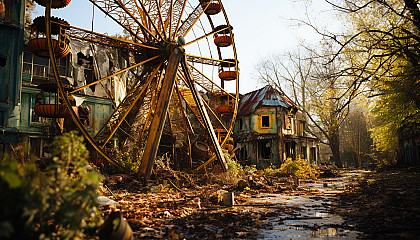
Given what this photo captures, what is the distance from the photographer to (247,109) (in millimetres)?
30156

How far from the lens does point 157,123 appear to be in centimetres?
1045

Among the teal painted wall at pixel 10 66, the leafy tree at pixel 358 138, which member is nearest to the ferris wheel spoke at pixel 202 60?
the teal painted wall at pixel 10 66

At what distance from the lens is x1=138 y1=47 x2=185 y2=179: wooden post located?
10.1 meters

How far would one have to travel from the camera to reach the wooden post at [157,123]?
10.1 m

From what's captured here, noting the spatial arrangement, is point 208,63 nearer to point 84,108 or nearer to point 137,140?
point 137,140

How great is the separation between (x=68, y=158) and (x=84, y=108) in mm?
16565

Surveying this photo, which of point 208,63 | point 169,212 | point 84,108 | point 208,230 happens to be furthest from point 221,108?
point 208,230

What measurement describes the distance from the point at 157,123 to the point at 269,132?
19564 millimetres

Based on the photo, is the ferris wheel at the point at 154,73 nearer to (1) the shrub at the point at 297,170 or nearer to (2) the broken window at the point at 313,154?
(1) the shrub at the point at 297,170

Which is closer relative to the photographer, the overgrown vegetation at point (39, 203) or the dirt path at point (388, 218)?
the overgrown vegetation at point (39, 203)

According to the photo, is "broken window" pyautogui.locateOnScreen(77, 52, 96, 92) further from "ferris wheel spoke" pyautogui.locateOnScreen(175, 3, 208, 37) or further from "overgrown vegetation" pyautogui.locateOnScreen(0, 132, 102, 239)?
"overgrown vegetation" pyautogui.locateOnScreen(0, 132, 102, 239)

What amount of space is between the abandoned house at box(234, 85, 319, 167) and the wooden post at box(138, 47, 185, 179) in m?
17.1

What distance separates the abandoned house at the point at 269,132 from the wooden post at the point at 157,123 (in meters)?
17.1

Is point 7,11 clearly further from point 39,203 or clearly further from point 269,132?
point 269,132
